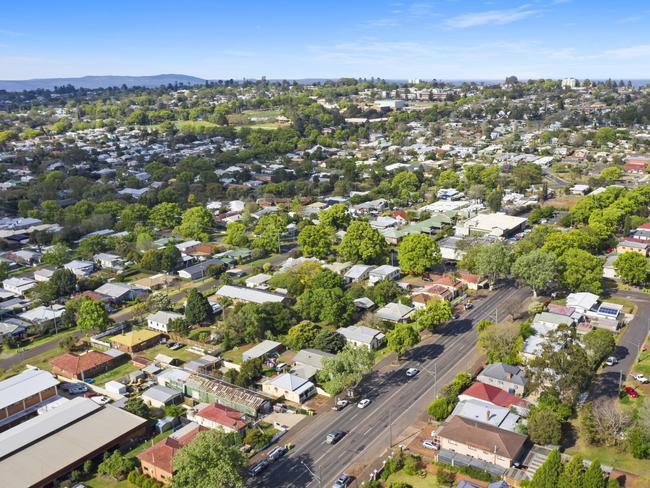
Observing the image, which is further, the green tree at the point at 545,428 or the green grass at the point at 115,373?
the green grass at the point at 115,373

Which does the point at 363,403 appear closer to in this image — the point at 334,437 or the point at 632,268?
the point at 334,437

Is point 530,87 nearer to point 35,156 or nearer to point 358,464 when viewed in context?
point 35,156

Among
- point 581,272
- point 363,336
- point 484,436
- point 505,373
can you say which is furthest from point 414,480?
point 581,272

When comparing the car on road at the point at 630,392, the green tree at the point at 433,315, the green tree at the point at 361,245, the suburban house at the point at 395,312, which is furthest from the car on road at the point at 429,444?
the green tree at the point at 361,245

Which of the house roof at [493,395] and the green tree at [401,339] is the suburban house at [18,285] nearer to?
the green tree at [401,339]

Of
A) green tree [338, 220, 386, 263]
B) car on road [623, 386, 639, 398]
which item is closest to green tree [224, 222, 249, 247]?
green tree [338, 220, 386, 263]

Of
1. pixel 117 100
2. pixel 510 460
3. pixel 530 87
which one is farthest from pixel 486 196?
pixel 117 100
